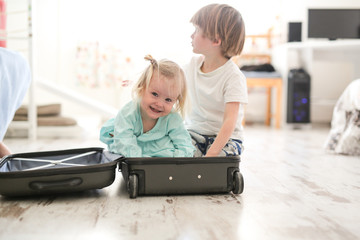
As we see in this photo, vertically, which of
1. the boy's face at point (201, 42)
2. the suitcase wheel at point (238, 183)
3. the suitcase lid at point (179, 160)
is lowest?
the suitcase wheel at point (238, 183)

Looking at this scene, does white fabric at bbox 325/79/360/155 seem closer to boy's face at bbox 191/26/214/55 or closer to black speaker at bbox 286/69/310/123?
boy's face at bbox 191/26/214/55

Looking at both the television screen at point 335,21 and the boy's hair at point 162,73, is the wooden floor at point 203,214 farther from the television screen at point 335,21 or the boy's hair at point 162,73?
the television screen at point 335,21

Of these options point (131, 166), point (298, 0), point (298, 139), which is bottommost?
point (298, 139)

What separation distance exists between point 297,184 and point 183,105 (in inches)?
19.2

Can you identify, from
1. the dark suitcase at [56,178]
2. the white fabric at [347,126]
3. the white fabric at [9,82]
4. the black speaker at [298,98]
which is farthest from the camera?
the black speaker at [298,98]

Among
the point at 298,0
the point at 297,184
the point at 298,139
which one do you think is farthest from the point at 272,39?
the point at 297,184

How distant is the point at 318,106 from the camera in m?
4.46

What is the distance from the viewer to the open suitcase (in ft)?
3.51

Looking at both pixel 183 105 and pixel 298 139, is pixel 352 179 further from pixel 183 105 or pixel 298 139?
pixel 298 139

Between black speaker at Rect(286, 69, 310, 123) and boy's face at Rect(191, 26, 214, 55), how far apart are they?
2.63 meters

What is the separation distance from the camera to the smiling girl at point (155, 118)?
131 cm

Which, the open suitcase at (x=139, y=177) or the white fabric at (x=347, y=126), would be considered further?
the white fabric at (x=347, y=126)

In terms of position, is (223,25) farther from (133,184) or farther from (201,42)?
(133,184)

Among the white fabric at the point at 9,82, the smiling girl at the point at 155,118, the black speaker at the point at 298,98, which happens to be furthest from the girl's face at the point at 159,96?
the black speaker at the point at 298,98
